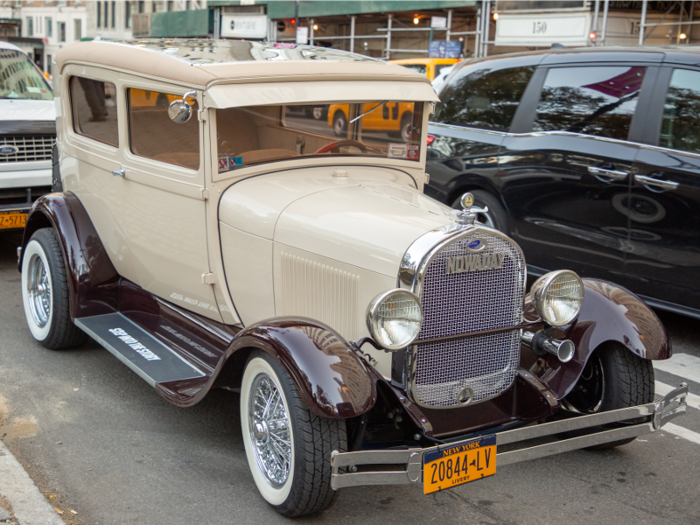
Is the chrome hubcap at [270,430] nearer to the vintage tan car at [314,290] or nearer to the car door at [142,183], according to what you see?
the vintage tan car at [314,290]

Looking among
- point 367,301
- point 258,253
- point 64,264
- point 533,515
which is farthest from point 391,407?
point 64,264

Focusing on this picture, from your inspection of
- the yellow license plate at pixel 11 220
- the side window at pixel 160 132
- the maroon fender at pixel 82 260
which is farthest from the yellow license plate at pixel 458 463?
the yellow license plate at pixel 11 220

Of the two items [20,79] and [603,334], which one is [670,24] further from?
[603,334]

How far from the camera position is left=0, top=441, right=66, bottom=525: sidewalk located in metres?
2.81

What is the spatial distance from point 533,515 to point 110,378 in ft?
8.41

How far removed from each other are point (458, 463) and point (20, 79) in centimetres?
718

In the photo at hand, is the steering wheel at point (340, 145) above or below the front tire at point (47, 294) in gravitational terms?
above

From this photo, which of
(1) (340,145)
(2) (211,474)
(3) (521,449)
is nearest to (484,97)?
(1) (340,145)

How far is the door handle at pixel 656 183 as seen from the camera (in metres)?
4.80

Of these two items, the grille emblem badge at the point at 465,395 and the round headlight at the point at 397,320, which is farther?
the grille emblem badge at the point at 465,395

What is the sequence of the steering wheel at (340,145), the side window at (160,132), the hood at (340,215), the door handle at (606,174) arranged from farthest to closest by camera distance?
the door handle at (606,174), the steering wheel at (340,145), the side window at (160,132), the hood at (340,215)

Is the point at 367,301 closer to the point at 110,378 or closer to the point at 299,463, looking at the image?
the point at 299,463

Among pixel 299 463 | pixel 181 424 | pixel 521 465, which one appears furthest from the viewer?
pixel 181 424

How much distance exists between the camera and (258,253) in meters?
3.55
